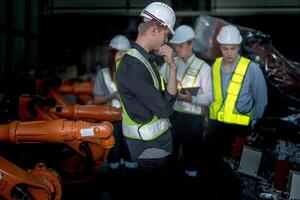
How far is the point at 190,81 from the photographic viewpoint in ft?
15.9

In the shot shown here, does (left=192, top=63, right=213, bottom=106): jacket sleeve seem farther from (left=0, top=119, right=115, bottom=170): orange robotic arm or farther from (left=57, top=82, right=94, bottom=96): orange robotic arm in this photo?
(left=57, top=82, right=94, bottom=96): orange robotic arm

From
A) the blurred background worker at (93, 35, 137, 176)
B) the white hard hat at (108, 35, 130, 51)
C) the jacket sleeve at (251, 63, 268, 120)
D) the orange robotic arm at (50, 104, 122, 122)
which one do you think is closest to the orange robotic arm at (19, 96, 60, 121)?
the orange robotic arm at (50, 104, 122, 122)

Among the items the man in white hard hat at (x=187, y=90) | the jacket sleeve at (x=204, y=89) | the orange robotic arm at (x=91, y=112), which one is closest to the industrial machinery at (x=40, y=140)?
the orange robotic arm at (x=91, y=112)

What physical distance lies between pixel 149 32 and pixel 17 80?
2552mm

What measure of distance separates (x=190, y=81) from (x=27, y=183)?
232 centimetres

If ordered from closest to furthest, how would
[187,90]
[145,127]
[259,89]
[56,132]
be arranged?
[145,127] < [56,132] < [259,89] < [187,90]

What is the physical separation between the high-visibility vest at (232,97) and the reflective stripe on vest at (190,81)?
293 millimetres

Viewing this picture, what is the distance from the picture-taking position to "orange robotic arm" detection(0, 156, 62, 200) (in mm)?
3164

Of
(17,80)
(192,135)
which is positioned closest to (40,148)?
(17,80)

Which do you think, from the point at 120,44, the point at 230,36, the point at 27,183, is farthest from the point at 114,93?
the point at 27,183

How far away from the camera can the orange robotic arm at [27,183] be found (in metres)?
3.16

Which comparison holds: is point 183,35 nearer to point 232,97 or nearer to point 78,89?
point 232,97

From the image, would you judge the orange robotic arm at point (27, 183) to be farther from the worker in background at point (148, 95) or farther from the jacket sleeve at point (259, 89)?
the jacket sleeve at point (259, 89)

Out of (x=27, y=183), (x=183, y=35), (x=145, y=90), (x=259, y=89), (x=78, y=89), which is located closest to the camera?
(x=145, y=90)
